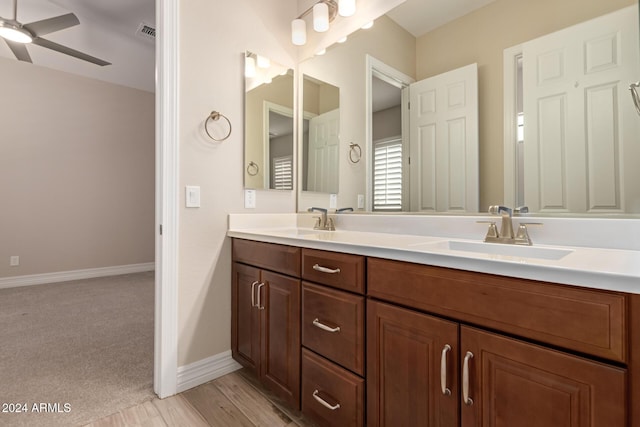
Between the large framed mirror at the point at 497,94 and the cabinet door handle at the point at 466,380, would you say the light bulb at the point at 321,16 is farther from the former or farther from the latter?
the cabinet door handle at the point at 466,380

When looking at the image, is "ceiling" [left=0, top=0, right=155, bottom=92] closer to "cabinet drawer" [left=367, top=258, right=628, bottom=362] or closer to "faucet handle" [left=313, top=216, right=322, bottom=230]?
"faucet handle" [left=313, top=216, right=322, bottom=230]

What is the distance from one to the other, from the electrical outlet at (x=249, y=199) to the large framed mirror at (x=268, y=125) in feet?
0.13

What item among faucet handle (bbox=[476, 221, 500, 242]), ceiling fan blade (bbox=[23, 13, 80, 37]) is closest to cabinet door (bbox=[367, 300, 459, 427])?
faucet handle (bbox=[476, 221, 500, 242])

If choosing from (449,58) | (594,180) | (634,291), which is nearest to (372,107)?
(449,58)

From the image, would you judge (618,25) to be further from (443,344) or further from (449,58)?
(443,344)

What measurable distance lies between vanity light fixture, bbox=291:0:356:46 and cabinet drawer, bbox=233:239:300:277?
55.9 inches

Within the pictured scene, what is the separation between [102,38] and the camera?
328cm

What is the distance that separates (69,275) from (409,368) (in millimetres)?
4818

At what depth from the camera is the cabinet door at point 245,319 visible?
5.36 ft

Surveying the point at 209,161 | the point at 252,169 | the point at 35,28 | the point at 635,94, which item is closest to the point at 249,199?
the point at 252,169

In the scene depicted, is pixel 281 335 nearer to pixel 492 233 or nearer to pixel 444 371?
pixel 444 371

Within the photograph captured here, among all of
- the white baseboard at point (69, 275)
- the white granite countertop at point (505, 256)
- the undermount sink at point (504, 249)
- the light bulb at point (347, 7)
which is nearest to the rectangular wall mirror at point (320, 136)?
the light bulb at point (347, 7)

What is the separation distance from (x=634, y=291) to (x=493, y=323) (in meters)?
0.29

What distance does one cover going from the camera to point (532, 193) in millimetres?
1251
